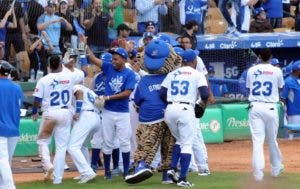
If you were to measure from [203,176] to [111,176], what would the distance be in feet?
4.65

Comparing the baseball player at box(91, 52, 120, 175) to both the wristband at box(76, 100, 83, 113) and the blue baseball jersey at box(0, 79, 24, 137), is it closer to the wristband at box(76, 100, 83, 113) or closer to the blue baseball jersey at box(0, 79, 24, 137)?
the wristband at box(76, 100, 83, 113)

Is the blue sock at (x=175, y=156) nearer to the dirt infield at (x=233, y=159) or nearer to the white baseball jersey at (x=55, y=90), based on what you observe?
the dirt infield at (x=233, y=159)

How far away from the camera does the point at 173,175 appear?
35.8ft

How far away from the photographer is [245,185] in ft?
12.3

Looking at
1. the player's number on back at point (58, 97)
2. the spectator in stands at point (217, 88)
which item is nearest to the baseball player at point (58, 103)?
the player's number on back at point (58, 97)

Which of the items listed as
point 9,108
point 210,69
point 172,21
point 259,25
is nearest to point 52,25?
point 172,21

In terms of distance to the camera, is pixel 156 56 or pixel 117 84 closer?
pixel 156 56

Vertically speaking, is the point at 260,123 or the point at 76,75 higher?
the point at 76,75

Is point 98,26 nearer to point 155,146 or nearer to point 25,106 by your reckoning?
point 25,106

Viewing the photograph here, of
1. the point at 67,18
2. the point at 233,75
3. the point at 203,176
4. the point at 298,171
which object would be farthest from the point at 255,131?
the point at 233,75

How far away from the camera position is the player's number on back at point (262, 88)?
1155 centimetres

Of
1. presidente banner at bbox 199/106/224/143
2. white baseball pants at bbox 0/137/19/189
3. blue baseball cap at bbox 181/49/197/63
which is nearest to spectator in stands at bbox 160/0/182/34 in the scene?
presidente banner at bbox 199/106/224/143

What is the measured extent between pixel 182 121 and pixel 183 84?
52 centimetres

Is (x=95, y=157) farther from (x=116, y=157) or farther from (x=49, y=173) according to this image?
(x=49, y=173)
